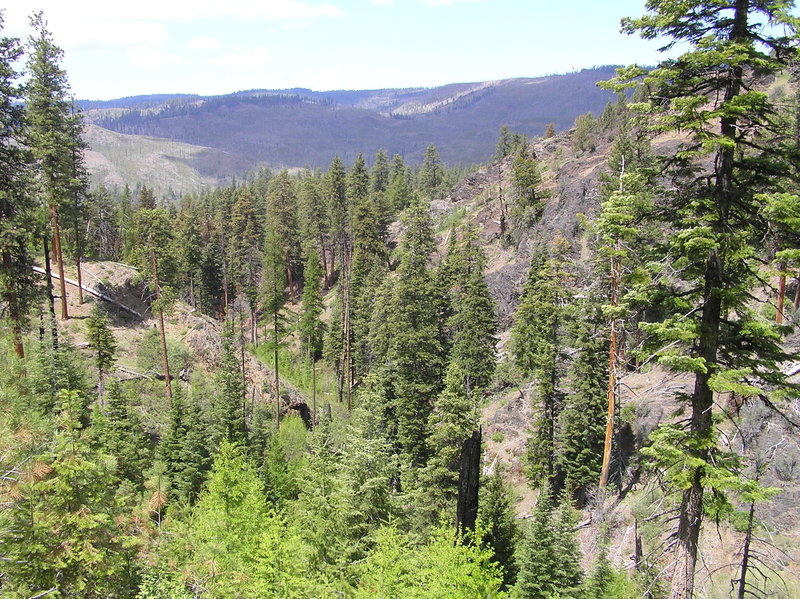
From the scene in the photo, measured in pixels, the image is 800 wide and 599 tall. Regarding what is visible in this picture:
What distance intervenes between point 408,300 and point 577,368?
1097 cm

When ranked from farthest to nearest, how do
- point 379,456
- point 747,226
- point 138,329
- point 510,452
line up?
point 138,329 → point 510,452 → point 379,456 → point 747,226

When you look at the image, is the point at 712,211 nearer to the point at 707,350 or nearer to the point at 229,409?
the point at 707,350

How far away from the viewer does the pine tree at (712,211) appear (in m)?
→ 7.94

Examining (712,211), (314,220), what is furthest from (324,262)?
(712,211)

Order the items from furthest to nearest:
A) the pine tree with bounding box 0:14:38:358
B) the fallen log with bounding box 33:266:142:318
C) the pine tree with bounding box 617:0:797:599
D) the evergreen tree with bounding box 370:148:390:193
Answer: the evergreen tree with bounding box 370:148:390:193, the fallen log with bounding box 33:266:142:318, the pine tree with bounding box 0:14:38:358, the pine tree with bounding box 617:0:797:599

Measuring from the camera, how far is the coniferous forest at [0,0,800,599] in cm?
841

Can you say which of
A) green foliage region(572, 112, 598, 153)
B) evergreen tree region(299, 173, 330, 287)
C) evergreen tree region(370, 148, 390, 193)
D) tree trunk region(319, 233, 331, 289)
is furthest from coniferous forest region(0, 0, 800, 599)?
evergreen tree region(370, 148, 390, 193)

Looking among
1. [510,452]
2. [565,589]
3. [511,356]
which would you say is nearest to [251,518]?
[565,589]

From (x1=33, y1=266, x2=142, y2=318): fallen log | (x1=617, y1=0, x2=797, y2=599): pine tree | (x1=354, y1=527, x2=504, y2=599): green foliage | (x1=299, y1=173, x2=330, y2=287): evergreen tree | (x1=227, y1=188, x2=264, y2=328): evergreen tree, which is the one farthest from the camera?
(x1=299, y1=173, x2=330, y2=287): evergreen tree

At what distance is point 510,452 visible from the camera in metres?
35.5

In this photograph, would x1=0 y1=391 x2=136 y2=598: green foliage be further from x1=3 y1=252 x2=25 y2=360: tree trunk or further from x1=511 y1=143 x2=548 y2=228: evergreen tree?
x1=511 y1=143 x2=548 y2=228: evergreen tree

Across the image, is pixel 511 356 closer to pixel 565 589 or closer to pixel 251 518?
pixel 565 589

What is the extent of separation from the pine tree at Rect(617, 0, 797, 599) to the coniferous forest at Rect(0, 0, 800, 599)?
0.05 m

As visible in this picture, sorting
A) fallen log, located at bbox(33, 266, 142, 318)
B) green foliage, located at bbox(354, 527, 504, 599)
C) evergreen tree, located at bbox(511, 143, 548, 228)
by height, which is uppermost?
evergreen tree, located at bbox(511, 143, 548, 228)
